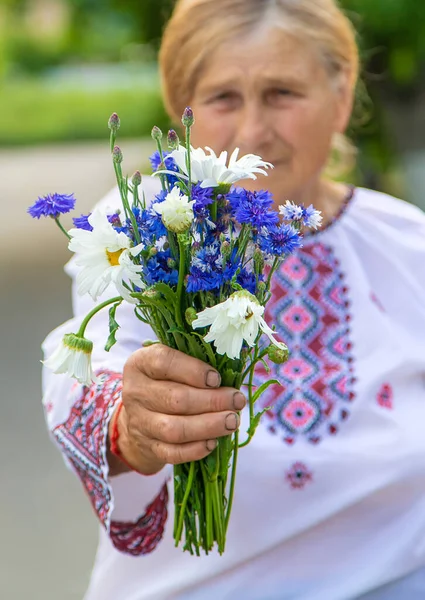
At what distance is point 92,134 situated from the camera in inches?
697

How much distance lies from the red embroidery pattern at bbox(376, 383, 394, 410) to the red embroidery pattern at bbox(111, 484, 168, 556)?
466 mm

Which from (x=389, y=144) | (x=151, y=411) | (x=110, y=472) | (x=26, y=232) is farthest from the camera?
(x=26, y=232)

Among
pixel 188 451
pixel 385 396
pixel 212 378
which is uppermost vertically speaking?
pixel 212 378

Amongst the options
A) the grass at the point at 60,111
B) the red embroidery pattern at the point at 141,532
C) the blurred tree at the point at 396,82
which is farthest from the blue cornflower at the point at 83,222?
the grass at the point at 60,111

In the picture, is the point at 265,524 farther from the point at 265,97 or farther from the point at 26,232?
the point at 26,232

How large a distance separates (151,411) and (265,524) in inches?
18.8

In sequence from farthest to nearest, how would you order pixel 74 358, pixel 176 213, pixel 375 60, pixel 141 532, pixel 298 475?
1. pixel 375 60
2. pixel 298 475
3. pixel 141 532
4. pixel 74 358
5. pixel 176 213

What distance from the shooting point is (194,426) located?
131 cm

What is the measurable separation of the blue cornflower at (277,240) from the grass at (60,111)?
14.5m

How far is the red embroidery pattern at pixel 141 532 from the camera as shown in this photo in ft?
5.36

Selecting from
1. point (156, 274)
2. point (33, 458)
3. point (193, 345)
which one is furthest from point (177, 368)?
point (33, 458)

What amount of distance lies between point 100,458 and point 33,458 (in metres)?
3.53

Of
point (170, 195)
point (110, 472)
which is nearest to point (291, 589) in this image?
point (110, 472)

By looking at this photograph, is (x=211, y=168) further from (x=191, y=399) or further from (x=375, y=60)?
(x=375, y=60)
